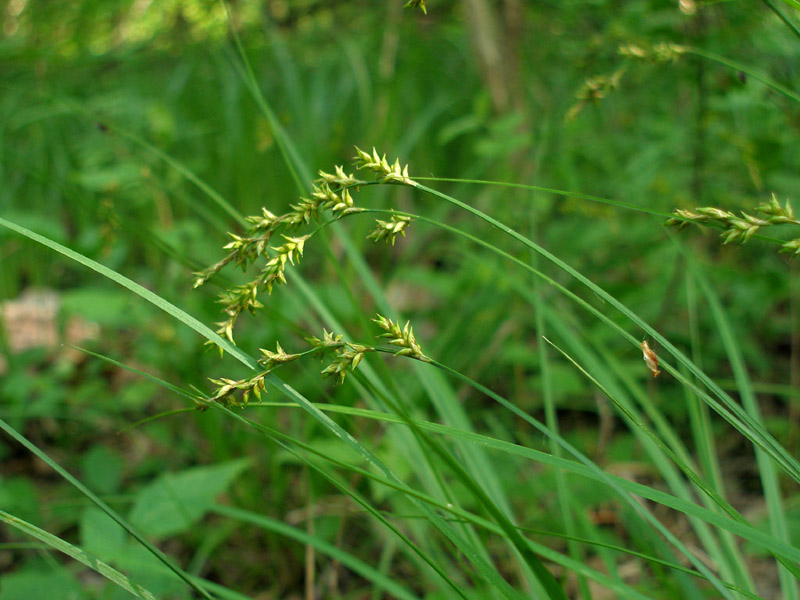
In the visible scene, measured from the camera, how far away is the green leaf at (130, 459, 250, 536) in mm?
1124

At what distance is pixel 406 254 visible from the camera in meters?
1.94

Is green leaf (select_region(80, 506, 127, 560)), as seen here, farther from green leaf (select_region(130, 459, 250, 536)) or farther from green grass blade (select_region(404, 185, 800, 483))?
green grass blade (select_region(404, 185, 800, 483))

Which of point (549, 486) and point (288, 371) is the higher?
point (288, 371)

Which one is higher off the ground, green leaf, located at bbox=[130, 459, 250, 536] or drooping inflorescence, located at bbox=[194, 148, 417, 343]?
drooping inflorescence, located at bbox=[194, 148, 417, 343]

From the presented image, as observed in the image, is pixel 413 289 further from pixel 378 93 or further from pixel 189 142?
pixel 189 142

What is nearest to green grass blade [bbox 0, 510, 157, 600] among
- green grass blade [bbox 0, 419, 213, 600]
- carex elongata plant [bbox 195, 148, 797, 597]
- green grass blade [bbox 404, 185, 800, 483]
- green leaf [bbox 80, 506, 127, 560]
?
green grass blade [bbox 0, 419, 213, 600]

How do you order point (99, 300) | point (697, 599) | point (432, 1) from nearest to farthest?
point (697, 599), point (99, 300), point (432, 1)

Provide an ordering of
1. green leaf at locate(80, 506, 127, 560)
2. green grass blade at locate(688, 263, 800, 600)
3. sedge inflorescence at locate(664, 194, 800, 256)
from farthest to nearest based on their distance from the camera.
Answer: green leaf at locate(80, 506, 127, 560) < green grass blade at locate(688, 263, 800, 600) < sedge inflorescence at locate(664, 194, 800, 256)

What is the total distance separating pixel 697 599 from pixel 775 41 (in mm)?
1175

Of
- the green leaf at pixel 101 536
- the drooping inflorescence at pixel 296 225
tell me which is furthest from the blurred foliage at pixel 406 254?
the drooping inflorescence at pixel 296 225

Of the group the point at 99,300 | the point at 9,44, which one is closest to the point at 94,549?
the point at 99,300

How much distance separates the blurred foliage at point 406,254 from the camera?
1368 millimetres

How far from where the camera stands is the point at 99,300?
67.5 inches

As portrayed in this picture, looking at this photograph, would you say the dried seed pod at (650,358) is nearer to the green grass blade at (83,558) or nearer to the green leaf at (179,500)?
the green grass blade at (83,558)
